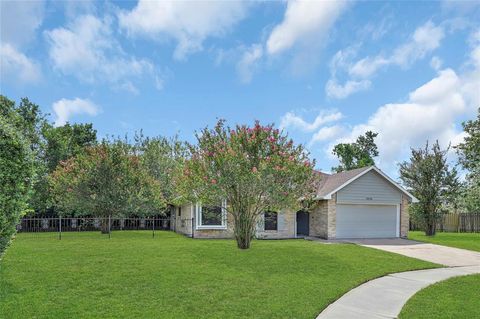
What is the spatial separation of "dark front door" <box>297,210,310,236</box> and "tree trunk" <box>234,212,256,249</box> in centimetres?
979

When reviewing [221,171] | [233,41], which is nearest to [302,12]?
[233,41]

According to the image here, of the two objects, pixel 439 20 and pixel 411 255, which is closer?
pixel 439 20

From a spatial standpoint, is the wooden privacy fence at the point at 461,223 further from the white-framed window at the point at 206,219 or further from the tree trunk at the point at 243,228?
the tree trunk at the point at 243,228

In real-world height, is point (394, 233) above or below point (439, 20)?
below

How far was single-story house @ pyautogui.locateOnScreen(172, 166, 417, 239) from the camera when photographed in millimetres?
20375

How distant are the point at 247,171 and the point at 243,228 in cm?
243

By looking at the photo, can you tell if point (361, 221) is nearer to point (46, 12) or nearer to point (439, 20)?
point (439, 20)

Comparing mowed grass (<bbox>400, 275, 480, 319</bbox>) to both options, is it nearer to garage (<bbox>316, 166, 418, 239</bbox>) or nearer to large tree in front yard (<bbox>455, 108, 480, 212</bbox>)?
garage (<bbox>316, 166, 418, 239</bbox>)

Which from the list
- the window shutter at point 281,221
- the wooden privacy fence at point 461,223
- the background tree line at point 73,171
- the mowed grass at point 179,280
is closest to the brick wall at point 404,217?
the window shutter at point 281,221

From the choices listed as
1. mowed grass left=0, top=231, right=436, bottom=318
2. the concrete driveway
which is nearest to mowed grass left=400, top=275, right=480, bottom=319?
mowed grass left=0, top=231, right=436, bottom=318

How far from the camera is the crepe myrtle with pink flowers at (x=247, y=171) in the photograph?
1289 cm

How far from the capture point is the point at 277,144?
1362 cm

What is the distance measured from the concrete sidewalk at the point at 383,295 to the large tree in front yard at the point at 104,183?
14.9 meters

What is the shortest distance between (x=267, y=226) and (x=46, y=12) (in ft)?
51.1
